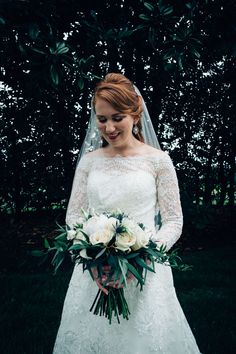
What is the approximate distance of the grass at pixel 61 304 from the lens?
14.0ft

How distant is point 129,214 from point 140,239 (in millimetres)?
491

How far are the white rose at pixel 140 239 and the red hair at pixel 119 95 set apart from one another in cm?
85

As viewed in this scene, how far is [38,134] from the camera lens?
650 centimetres

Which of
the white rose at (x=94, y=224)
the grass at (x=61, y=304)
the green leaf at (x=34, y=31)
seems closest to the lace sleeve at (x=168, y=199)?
the white rose at (x=94, y=224)

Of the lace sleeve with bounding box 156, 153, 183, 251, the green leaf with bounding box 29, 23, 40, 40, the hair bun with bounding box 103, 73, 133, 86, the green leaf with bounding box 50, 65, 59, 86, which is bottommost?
the lace sleeve with bounding box 156, 153, 183, 251

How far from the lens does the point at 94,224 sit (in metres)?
2.35

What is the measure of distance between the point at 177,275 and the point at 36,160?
3.25 metres

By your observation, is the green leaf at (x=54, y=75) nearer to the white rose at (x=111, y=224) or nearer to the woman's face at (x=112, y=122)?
the woman's face at (x=112, y=122)

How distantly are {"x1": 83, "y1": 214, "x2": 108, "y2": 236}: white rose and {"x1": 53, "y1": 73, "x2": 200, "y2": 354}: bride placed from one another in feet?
1.34

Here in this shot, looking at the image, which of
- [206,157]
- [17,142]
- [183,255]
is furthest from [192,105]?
[17,142]

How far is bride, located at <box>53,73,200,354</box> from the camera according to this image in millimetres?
2686

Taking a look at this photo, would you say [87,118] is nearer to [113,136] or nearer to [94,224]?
[113,136]

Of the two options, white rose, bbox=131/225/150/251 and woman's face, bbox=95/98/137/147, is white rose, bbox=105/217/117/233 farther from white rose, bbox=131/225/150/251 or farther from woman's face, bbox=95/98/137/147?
woman's face, bbox=95/98/137/147

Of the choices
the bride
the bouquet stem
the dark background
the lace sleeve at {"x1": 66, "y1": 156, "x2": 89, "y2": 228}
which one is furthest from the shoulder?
the dark background
